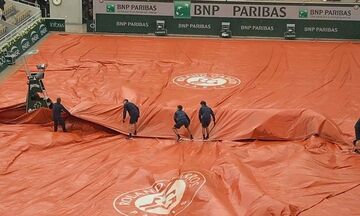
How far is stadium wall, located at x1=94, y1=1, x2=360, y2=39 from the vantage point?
26.0m

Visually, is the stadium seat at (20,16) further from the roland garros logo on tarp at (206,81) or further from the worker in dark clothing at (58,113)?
the worker in dark clothing at (58,113)

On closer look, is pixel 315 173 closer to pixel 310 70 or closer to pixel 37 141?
pixel 37 141

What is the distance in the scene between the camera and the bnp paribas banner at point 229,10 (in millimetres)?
25922

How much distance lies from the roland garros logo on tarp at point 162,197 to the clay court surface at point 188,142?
1.5 inches

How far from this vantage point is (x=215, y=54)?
76.7 feet

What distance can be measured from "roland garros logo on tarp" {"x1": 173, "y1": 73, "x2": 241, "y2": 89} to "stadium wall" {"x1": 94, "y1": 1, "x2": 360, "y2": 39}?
662 cm

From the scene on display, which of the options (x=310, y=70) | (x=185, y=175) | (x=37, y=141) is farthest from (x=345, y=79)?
(x=37, y=141)

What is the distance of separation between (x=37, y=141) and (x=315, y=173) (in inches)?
277

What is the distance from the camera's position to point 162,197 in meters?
11.7

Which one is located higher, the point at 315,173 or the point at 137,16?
the point at 137,16

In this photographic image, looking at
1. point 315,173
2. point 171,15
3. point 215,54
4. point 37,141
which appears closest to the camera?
point 315,173

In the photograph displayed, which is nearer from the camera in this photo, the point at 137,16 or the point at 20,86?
the point at 20,86

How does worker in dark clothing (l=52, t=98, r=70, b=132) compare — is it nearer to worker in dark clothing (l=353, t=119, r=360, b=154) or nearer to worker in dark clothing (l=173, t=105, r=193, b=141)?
worker in dark clothing (l=173, t=105, r=193, b=141)

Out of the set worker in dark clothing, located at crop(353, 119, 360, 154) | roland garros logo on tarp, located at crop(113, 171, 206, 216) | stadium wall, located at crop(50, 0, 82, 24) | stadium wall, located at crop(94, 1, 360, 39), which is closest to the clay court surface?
roland garros logo on tarp, located at crop(113, 171, 206, 216)
